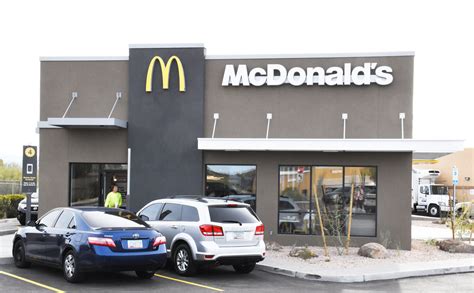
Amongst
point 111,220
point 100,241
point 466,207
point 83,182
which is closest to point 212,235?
point 111,220

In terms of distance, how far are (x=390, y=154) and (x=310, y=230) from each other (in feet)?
10.9

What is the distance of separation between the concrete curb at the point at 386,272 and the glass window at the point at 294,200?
4.21 m

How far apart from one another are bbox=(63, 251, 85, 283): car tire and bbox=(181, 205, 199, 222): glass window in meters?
2.55

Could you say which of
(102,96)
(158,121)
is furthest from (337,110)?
(102,96)

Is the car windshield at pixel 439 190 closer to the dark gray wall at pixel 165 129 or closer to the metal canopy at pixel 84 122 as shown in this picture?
the dark gray wall at pixel 165 129

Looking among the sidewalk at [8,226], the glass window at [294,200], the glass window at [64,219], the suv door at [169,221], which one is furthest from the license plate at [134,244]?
the sidewalk at [8,226]

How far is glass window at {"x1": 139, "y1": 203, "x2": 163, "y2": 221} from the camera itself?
14.1 metres

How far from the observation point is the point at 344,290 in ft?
39.5

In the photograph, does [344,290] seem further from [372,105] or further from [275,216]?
[372,105]

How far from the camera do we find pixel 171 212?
1362 centimetres

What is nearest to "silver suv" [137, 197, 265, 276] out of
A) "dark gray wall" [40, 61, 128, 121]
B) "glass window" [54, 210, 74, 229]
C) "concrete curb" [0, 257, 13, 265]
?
"glass window" [54, 210, 74, 229]

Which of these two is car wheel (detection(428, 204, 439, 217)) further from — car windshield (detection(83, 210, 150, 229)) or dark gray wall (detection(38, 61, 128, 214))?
car windshield (detection(83, 210, 150, 229))

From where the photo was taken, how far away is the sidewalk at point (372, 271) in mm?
13195

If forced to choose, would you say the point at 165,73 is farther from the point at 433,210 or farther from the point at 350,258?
the point at 433,210
